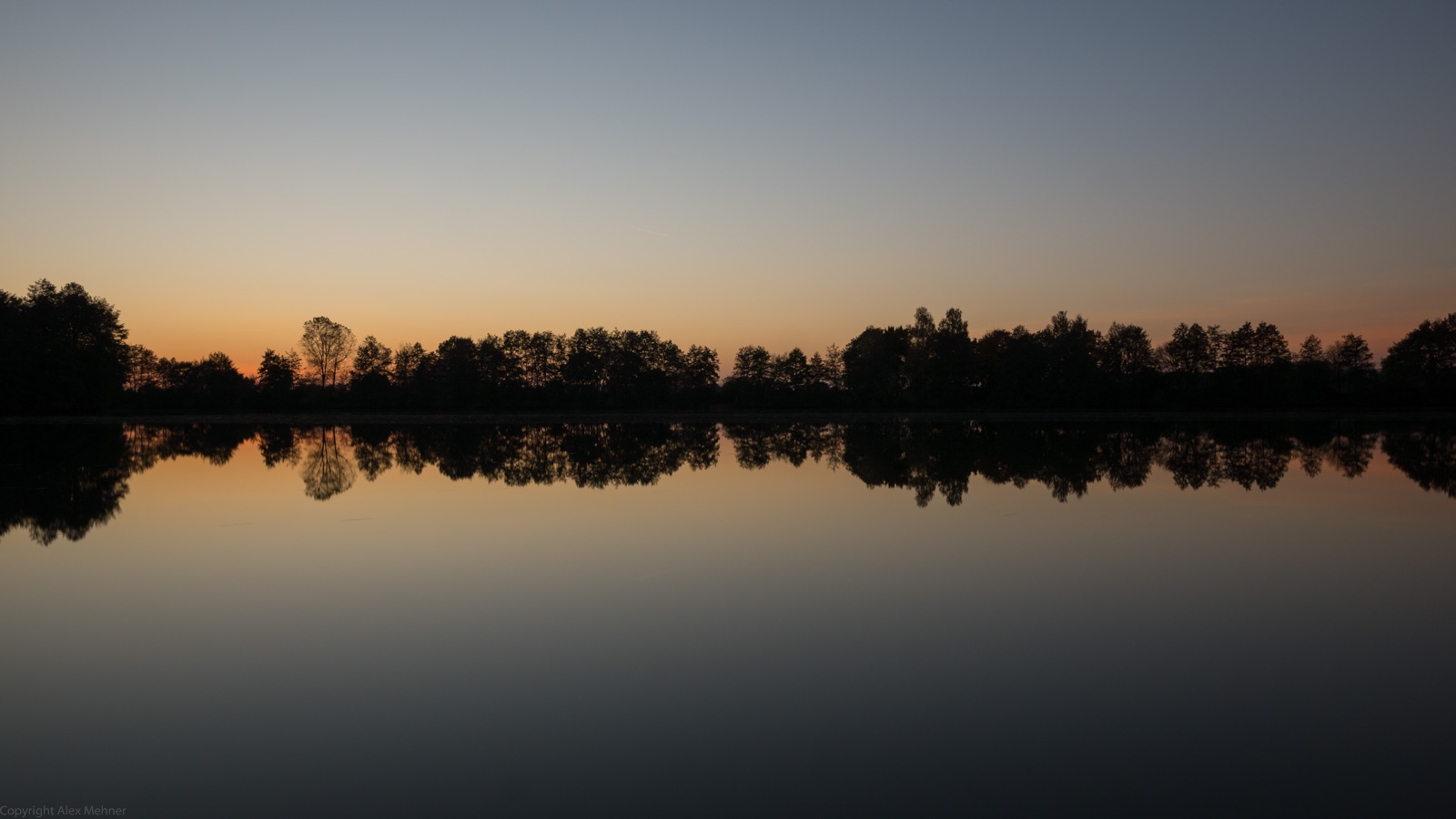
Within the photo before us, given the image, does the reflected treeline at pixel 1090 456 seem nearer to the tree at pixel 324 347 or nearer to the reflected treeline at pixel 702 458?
the reflected treeline at pixel 702 458

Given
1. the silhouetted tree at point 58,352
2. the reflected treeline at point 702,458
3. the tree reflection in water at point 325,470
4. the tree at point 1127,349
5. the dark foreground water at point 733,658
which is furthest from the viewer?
the tree at point 1127,349

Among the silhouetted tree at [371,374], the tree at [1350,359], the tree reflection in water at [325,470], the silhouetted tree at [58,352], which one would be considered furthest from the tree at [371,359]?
the tree at [1350,359]

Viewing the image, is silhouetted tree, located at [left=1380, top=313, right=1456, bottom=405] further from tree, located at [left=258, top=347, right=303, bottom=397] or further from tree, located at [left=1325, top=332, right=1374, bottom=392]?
tree, located at [left=258, top=347, right=303, bottom=397]

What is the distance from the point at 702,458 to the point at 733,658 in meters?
18.2

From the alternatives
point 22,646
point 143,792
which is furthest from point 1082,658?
point 22,646

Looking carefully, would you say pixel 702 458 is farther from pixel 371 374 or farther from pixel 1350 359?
pixel 1350 359

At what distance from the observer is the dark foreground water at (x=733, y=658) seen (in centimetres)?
410

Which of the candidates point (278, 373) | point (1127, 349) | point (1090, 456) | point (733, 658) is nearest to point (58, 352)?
point (278, 373)

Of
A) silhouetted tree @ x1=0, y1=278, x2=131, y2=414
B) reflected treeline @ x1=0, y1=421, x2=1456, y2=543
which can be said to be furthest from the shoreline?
reflected treeline @ x1=0, y1=421, x2=1456, y2=543

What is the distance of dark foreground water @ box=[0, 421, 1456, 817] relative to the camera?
410cm

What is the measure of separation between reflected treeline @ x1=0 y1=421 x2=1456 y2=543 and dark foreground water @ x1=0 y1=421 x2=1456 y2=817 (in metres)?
2.20

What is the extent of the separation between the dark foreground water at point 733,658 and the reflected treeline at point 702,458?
220 centimetres

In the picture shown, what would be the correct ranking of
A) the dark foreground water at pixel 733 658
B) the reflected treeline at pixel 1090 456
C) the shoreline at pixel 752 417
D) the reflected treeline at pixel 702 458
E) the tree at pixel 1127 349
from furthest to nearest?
the tree at pixel 1127 349
the shoreline at pixel 752 417
the reflected treeline at pixel 1090 456
the reflected treeline at pixel 702 458
the dark foreground water at pixel 733 658

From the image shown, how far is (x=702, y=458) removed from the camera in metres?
24.1
